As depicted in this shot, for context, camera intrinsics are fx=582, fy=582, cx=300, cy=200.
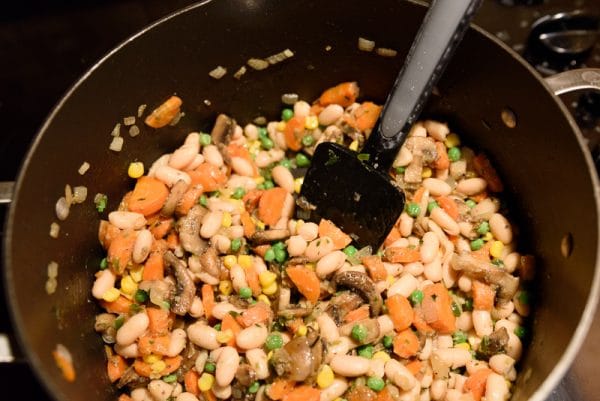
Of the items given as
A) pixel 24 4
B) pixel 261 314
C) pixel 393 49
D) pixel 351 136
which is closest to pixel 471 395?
pixel 261 314

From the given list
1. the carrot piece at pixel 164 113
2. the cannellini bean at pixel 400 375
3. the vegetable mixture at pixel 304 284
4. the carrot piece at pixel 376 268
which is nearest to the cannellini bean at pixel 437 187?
the vegetable mixture at pixel 304 284

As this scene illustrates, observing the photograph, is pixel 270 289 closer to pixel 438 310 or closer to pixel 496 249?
pixel 438 310

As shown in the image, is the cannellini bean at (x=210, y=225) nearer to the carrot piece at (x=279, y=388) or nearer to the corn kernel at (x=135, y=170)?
the corn kernel at (x=135, y=170)

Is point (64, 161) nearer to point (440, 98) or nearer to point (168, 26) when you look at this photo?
point (168, 26)

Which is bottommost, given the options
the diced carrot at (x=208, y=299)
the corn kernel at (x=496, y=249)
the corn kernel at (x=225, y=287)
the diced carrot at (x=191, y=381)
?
the diced carrot at (x=191, y=381)

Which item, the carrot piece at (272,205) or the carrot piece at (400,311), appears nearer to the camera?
the carrot piece at (400,311)

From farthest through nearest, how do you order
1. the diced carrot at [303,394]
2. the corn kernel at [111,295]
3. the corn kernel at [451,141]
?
1. the corn kernel at [451,141]
2. the corn kernel at [111,295]
3. the diced carrot at [303,394]

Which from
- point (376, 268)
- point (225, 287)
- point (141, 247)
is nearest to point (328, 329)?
point (376, 268)
